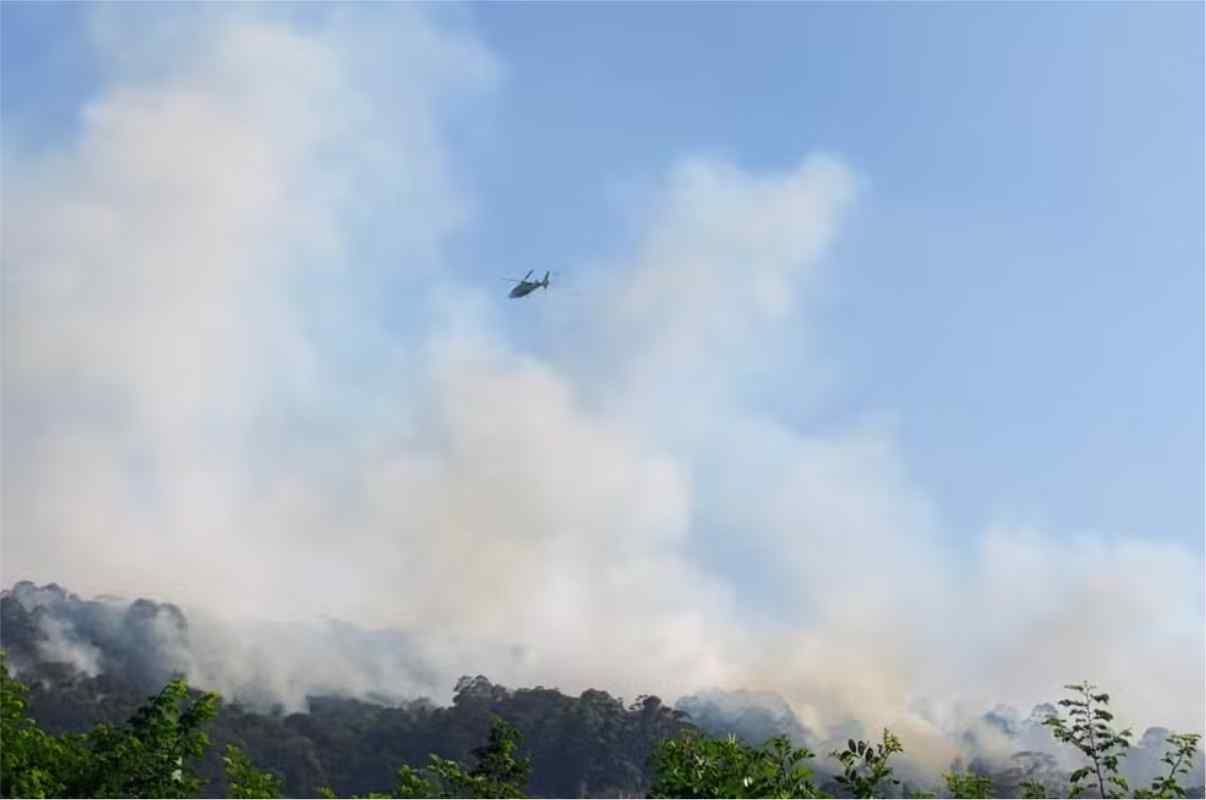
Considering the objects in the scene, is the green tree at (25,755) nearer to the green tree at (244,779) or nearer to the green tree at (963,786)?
the green tree at (244,779)

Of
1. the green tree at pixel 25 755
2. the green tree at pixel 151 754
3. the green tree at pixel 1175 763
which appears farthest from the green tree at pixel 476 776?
the green tree at pixel 1175 763

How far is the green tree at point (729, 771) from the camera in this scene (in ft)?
62.0

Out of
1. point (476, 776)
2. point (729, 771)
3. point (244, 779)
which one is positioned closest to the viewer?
point (729, 771)

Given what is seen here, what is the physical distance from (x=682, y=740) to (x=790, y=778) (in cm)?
293

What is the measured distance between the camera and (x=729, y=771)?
1984 cm

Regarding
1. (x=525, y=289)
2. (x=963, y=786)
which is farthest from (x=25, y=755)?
(x=525, y=289)

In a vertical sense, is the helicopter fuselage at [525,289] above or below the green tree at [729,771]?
above

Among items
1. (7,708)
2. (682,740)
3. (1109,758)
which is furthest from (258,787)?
(1109,758)

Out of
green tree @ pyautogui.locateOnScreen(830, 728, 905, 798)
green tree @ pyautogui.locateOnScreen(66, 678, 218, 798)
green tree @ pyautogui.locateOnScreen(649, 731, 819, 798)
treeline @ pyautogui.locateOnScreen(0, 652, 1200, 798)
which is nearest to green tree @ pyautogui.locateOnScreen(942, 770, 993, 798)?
treeline @ pyautogui.locateOnScreen(0, 652, 1200, 798)

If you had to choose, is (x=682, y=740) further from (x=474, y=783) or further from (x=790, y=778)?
(x=474, y=783)

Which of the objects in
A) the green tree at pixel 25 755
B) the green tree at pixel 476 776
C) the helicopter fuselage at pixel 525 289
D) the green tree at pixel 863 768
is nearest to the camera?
the green tree at pixel 863 768

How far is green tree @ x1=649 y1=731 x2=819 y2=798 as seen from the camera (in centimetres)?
1891

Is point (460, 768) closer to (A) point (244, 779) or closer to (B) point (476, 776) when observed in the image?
(B) point (476, 776)

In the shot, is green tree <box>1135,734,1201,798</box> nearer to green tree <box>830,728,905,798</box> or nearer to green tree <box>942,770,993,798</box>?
green tree <box>942,770,993,798</box>
